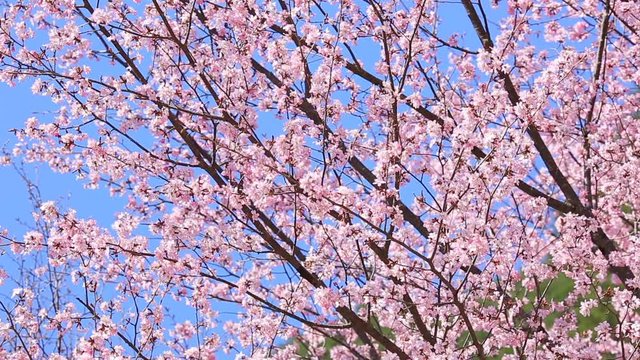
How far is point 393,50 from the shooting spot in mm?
7969

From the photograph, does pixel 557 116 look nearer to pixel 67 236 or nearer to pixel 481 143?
pixel 481 143

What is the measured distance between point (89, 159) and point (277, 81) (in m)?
1.93

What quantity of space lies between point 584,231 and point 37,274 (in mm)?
7318

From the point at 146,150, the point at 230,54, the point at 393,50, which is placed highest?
the point at 393,50

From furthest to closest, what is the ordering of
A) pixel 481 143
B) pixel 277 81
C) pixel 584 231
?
pixel 277 81
pixel 584 231
pixel 481 143

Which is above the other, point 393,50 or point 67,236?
point 393,50

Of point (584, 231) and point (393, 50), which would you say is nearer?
point (584, 231)

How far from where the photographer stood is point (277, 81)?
766cm

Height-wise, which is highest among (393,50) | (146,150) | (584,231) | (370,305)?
(393,50)

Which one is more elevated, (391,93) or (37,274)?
(37,274)

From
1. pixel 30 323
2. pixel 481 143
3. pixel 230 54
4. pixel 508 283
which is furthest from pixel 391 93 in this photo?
pixel 30 323

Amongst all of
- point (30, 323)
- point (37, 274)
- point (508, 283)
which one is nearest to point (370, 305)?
point (508, 283)

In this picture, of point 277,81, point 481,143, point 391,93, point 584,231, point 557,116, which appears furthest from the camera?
point 557,116

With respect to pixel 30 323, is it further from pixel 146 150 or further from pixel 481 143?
pixel 481 143
